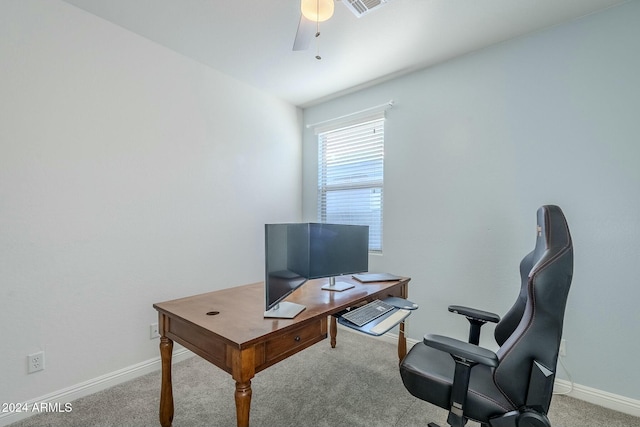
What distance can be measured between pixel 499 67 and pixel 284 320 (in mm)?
2444

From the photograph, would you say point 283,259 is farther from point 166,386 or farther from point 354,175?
point 354,175

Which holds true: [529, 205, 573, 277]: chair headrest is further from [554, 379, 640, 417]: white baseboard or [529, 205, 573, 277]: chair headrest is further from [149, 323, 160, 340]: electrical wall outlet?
[149, 323, 160, 340]: electrical wall outlet

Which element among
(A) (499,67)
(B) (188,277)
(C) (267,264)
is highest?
(A) (499,67)

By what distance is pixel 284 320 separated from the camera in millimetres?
1377

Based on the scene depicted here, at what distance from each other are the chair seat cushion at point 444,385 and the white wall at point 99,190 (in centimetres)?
190

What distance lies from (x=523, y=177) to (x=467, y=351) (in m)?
1.60

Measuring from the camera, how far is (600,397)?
6.10 feet

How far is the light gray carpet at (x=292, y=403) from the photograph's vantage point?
1682mm

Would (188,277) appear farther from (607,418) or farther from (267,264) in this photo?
(607,418)

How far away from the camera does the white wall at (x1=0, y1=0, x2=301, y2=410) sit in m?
1.69

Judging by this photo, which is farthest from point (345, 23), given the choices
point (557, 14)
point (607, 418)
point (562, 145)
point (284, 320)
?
point (607, 418)

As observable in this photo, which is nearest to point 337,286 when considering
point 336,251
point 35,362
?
point 336,251

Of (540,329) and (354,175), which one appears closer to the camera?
(540,329)

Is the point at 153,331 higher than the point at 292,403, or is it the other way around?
the point at 153,331
